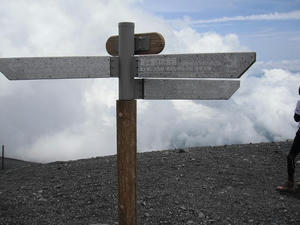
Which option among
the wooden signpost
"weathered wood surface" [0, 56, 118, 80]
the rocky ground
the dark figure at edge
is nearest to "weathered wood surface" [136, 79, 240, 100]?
the wooden signpost

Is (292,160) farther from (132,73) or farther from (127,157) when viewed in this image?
(132,73)

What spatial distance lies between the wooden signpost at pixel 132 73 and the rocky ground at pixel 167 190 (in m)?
2.78

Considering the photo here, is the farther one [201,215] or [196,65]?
[201,215]

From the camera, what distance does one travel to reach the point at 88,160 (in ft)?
39.3

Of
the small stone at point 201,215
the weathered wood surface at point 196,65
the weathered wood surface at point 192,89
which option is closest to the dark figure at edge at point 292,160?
the small stone at point 201,215

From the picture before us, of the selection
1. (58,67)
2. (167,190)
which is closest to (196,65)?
(58,67)

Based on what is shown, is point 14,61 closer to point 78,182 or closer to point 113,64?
point 113,64

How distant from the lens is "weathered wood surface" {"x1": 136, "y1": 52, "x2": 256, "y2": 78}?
4.44 m

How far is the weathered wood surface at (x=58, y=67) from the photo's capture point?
16.0 ft

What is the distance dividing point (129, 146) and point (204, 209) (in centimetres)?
361

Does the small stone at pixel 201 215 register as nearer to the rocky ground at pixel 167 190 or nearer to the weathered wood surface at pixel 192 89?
the rocky ground at pixel 167 190

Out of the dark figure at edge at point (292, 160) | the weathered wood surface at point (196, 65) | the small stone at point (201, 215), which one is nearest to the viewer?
the weathered wood surface at point (196, 65)

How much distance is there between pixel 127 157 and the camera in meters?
4.96

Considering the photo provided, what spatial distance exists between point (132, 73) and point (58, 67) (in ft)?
3.32
